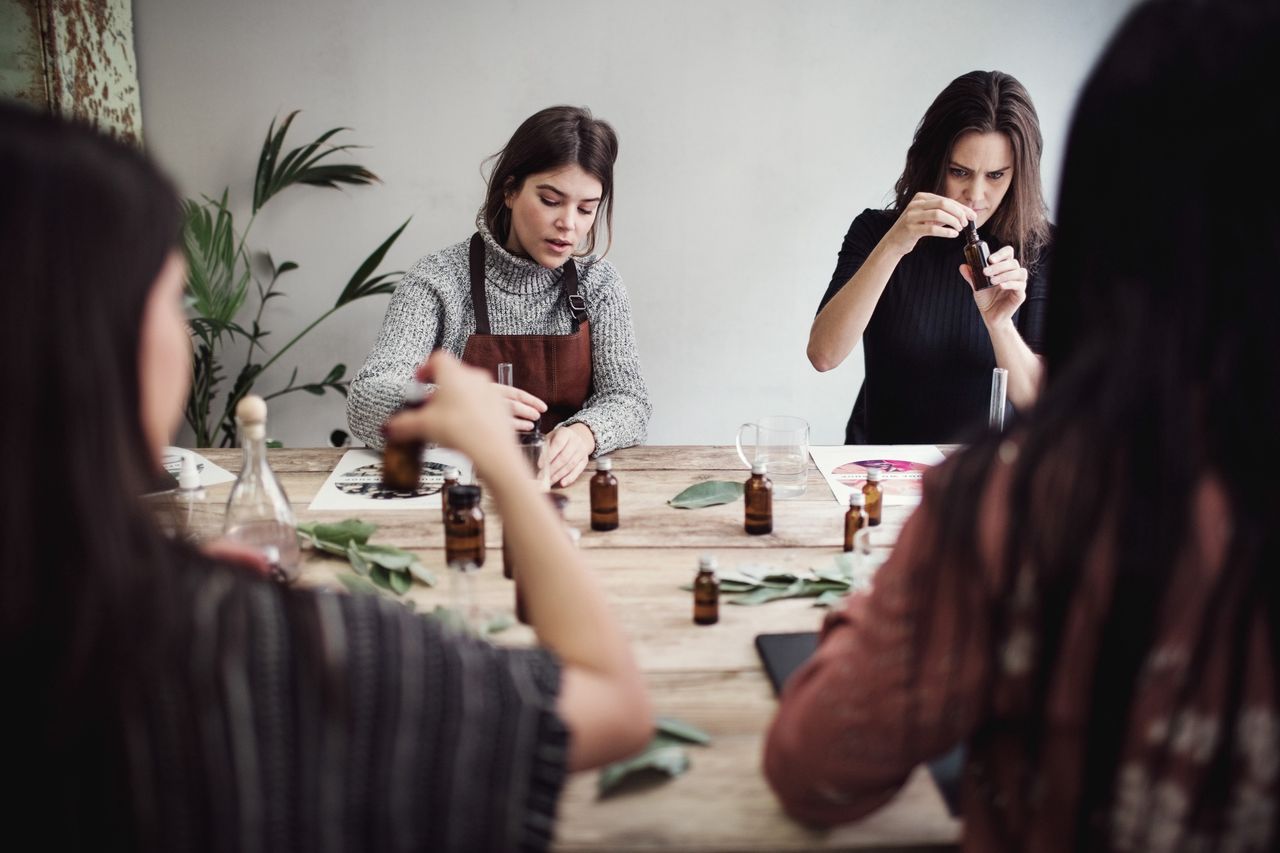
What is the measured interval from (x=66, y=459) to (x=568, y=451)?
1.25m

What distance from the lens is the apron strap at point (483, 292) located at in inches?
90.8

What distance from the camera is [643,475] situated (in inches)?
74.9

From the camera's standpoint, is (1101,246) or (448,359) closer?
(1101,246)

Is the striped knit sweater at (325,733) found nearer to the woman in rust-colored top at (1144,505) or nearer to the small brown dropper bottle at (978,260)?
the woman in rust-colored top at (1144,505)

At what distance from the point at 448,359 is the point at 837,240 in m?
2.80

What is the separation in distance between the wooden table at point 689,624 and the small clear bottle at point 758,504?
0.9 inches

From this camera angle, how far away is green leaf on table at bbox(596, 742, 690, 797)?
0.93 m

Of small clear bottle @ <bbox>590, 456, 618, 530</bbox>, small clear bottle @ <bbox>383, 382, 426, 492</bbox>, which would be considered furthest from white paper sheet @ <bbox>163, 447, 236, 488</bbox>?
small clear bottle @ <bbox>383, 382, 426, 492</bbox>

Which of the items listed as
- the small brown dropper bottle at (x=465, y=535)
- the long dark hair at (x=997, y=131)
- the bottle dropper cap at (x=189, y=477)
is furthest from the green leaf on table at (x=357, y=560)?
the long dark hair at (x=997, y=131)

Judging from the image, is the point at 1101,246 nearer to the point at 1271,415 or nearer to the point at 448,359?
the point at 1271,415

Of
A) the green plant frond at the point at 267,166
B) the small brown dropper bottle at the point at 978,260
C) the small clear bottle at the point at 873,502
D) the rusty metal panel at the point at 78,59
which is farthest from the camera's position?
the green plant frond at the point at 267,166

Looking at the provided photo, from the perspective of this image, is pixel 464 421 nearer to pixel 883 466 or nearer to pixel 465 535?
pixel 465 535

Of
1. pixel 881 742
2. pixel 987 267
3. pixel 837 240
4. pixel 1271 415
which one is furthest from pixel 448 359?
pixel 837 240

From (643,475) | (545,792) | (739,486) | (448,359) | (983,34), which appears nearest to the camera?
(545,792)
